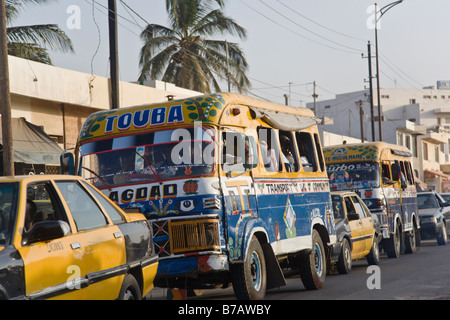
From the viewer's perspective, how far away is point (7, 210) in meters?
5.52

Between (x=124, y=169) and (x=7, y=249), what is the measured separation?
4.72 metres

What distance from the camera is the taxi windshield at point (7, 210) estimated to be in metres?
5.23

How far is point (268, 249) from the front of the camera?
1023 centimetres

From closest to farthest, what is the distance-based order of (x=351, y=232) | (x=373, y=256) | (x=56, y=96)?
(x=351, y=232) < (x=373, y=256) < (x=56, y=96)

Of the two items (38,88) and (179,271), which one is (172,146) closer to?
(179,271)

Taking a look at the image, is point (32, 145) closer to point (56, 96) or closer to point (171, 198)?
point (56, 96)

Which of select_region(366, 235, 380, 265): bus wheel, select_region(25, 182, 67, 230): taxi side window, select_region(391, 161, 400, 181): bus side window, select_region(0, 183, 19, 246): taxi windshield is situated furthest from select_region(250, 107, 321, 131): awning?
select_region(391, 161, 400, 181): bus side window

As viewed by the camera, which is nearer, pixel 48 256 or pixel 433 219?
pixel 48 256

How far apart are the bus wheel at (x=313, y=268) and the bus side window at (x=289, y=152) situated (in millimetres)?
1257

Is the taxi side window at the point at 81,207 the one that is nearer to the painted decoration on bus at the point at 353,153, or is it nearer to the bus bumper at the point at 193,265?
the bus bumper at the point at 193,265

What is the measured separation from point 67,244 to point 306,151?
7.55 m

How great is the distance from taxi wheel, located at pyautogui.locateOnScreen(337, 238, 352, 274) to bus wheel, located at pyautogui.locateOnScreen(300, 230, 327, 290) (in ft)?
7.33

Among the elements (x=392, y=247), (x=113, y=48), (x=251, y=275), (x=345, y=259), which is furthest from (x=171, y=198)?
(x=392, y=247)

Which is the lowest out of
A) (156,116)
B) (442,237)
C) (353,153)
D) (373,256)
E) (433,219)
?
(442,237)
